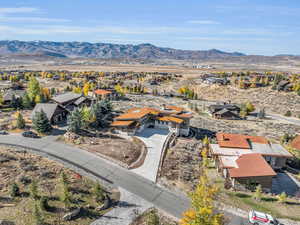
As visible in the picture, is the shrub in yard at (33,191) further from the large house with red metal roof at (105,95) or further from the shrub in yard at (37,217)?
the large house with red metal roof at (105,95)

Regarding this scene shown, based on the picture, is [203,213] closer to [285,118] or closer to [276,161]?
[276,161]

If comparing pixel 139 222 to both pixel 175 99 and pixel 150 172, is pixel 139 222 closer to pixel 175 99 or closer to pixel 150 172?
pixel 150 172

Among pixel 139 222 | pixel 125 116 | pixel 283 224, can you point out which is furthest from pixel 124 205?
pixel 125 116

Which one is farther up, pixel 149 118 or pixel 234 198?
pixel 149 118

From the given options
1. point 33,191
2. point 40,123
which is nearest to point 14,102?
point 40,123

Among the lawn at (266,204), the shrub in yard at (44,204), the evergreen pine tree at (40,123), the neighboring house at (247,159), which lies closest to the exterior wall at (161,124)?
the neighboring house at (247,159)

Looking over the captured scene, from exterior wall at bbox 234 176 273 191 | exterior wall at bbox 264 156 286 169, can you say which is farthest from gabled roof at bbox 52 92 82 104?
exterior wall at bbox 264 156 286 169
